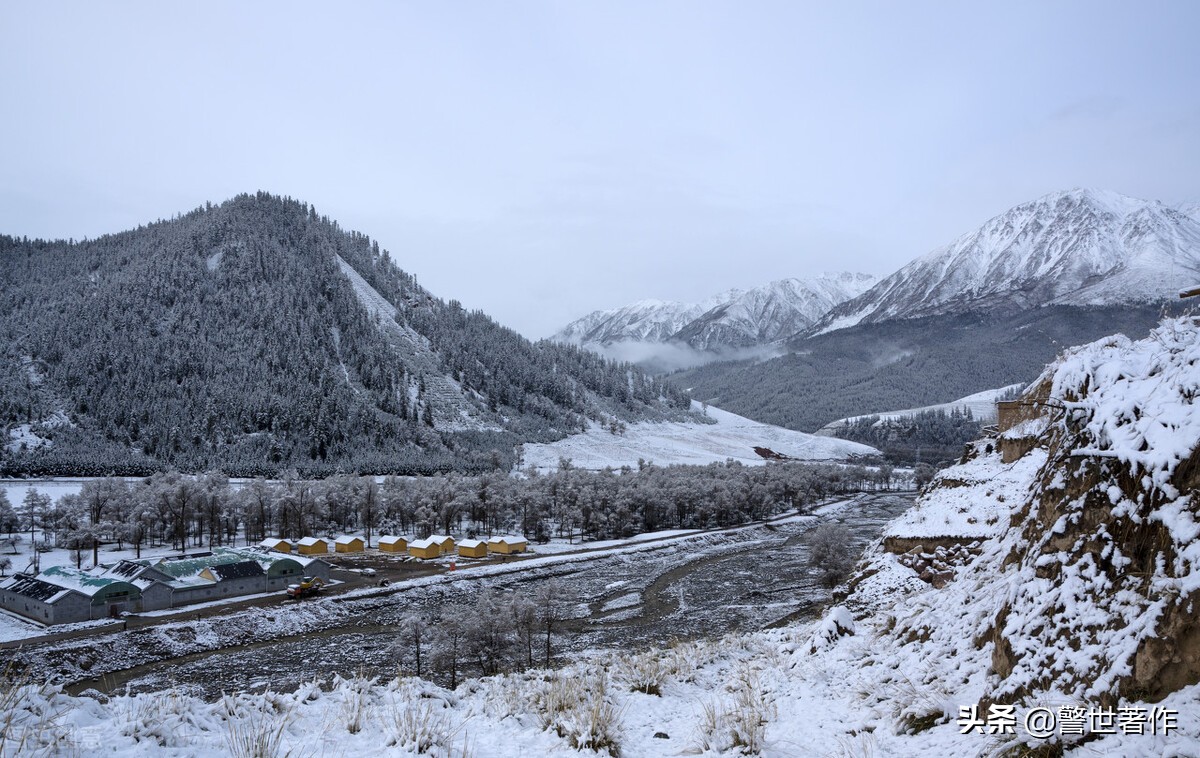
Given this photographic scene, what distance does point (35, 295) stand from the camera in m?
189

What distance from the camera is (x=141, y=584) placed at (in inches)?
1831

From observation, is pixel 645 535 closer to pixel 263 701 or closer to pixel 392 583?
pixel 392 583

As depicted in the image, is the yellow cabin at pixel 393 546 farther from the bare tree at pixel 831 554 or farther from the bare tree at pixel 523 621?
the bare tree at pixel 831 554

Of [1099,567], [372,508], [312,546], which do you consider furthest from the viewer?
[372,508]

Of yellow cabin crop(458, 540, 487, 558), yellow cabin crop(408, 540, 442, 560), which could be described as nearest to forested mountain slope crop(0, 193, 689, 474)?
yellow cabin crop(408, 540, 442, 560)

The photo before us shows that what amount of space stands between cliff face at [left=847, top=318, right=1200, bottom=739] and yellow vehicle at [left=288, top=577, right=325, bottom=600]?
5013 cm

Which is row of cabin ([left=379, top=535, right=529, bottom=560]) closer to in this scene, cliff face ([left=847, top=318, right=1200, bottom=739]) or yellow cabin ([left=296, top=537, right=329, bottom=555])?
yellow cabin ([left=296, top=537, right=329, bottom=555])

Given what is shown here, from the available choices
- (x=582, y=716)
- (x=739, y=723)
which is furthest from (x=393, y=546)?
(x=739, y=723)

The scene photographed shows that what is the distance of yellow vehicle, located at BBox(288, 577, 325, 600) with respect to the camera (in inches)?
1959

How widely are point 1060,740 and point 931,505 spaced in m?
22.7

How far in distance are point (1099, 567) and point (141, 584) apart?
56156 mm

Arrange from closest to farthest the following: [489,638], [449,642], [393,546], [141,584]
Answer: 1. [449,642]
2. [489,638]
3. [141,584]
4. [393,546]

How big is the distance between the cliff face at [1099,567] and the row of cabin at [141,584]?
170 feet

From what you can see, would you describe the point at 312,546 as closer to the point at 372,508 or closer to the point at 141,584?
the point at 372,508
